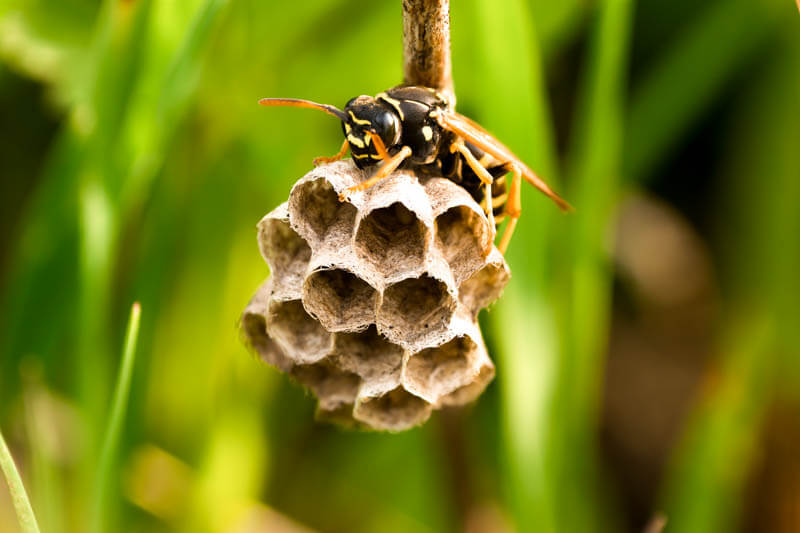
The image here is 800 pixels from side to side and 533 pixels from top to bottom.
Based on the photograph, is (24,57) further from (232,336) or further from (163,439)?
(163,439)

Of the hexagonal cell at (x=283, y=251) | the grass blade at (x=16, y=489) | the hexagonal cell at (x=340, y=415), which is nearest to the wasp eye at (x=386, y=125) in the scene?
the hexagonal cell at (x=283, y=251)

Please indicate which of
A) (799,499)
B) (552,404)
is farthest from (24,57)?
(799,499)

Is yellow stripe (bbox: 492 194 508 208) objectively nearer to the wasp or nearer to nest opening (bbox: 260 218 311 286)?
the wasp

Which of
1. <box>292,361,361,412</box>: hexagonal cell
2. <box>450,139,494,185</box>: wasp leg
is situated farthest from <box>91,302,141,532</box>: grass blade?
<box>450,139,494,185</box>: wasp leg

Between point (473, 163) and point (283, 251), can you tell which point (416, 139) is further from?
point (283, 251)

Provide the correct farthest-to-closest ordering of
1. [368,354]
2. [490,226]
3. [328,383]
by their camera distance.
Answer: [328,383]
[368,354]
[490,226]

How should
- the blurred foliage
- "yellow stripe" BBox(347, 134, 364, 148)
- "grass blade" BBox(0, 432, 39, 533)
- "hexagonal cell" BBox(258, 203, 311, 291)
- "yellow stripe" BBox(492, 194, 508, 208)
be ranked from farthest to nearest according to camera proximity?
the blurred foliage → "yellow stripe" BBox(492, 194, 508, 208) → "hexagonal cell" BBox(258, 203, 311, 291) → "yellow stripe" BBox(347, 134, 364, 148) → "grass blade" BBox(0, 432, 39, 533)

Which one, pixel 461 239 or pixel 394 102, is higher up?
pixel 394 102

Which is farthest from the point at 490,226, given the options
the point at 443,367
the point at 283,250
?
the point at 283,250
